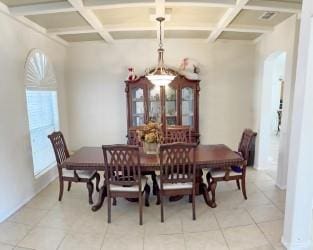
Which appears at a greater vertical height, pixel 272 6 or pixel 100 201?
pixel 272 6

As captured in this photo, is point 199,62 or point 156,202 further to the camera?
point 199,62

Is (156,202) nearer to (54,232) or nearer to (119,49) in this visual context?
(54,232)

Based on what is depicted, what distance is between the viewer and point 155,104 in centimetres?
454

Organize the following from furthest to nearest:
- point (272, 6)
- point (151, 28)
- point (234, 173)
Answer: point (151, 28)
point (234, 173)
point (272, 6)

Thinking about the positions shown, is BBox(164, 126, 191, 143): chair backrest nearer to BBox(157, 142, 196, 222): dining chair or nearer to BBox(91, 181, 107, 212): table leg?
BBox(157, 142, 196, 222): dining chair

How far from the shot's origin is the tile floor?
2.37 m

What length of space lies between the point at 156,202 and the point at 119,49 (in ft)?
10.1

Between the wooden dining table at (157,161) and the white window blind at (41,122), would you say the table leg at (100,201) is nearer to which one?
the wooden dining table at (157,161)

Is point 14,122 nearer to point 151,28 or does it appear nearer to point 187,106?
point 151,28

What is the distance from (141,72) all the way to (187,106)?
1171 mm

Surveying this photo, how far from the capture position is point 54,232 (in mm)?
2584

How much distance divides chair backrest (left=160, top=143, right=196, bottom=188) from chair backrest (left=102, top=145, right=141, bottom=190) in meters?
0.30

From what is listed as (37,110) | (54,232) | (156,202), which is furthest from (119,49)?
(54,232)

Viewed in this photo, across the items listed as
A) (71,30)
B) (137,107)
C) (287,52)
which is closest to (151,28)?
(71,30)
